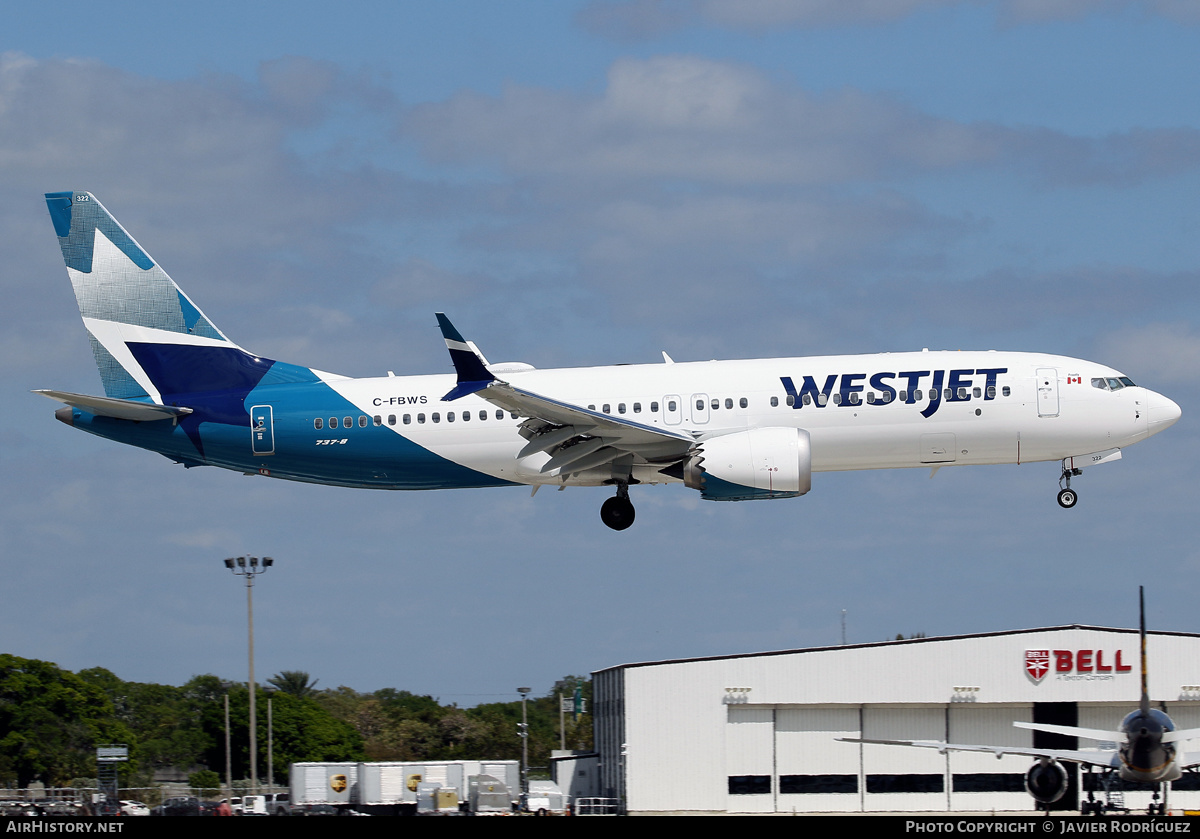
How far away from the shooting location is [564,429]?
4231cm

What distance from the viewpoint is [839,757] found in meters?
58.1

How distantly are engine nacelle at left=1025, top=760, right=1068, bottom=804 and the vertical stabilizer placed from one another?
27.8 meters

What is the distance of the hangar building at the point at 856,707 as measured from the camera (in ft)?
187

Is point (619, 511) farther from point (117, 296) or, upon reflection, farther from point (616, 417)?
point (117, 296)

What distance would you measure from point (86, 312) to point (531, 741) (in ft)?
260

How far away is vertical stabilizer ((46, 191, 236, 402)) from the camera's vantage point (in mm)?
47438

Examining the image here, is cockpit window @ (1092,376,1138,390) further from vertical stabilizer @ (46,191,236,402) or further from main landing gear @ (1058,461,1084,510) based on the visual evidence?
vertical stabilizer @ (46,191,236,402)

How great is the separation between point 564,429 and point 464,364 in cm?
436

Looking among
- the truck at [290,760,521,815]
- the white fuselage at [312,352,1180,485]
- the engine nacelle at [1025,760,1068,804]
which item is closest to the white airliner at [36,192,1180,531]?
the white fuselage at [312,352,1180,485]

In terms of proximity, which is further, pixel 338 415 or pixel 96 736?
pixel 96 736

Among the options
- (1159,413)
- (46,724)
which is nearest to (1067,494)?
Answer: (1159,413)
